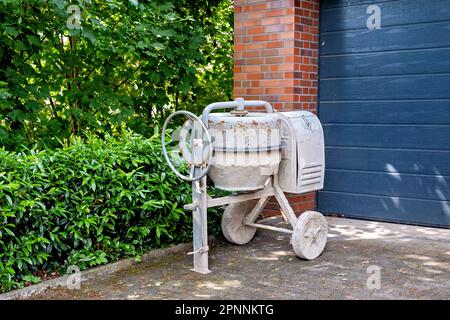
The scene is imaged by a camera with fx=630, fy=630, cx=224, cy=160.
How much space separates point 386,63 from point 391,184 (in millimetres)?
1182

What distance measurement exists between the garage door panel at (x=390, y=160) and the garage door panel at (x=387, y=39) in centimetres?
99

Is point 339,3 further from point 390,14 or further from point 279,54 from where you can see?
point 279,54

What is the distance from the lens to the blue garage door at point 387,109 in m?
5.85

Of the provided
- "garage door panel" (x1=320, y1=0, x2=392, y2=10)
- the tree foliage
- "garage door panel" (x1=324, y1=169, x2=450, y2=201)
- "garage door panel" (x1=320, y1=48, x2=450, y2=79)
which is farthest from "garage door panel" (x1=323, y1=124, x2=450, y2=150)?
the tree foliage

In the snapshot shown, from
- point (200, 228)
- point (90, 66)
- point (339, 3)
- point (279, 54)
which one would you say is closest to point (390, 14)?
point (339, 3)

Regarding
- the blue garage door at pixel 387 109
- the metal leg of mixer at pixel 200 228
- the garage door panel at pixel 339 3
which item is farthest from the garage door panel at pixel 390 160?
the metal leg of mixer at pixel 200 228

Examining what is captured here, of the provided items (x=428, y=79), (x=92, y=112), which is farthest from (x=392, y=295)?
(x=92, y=112)

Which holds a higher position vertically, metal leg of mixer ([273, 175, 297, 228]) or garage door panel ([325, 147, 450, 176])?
garage door panel ([325, 147, 450, 176])

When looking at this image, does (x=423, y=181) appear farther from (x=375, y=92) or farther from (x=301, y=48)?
(x=301, y=48)

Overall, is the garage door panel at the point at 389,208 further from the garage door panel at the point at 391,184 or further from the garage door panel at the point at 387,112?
the garage door panel at the point at 387,112

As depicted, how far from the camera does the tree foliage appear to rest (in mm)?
5941
